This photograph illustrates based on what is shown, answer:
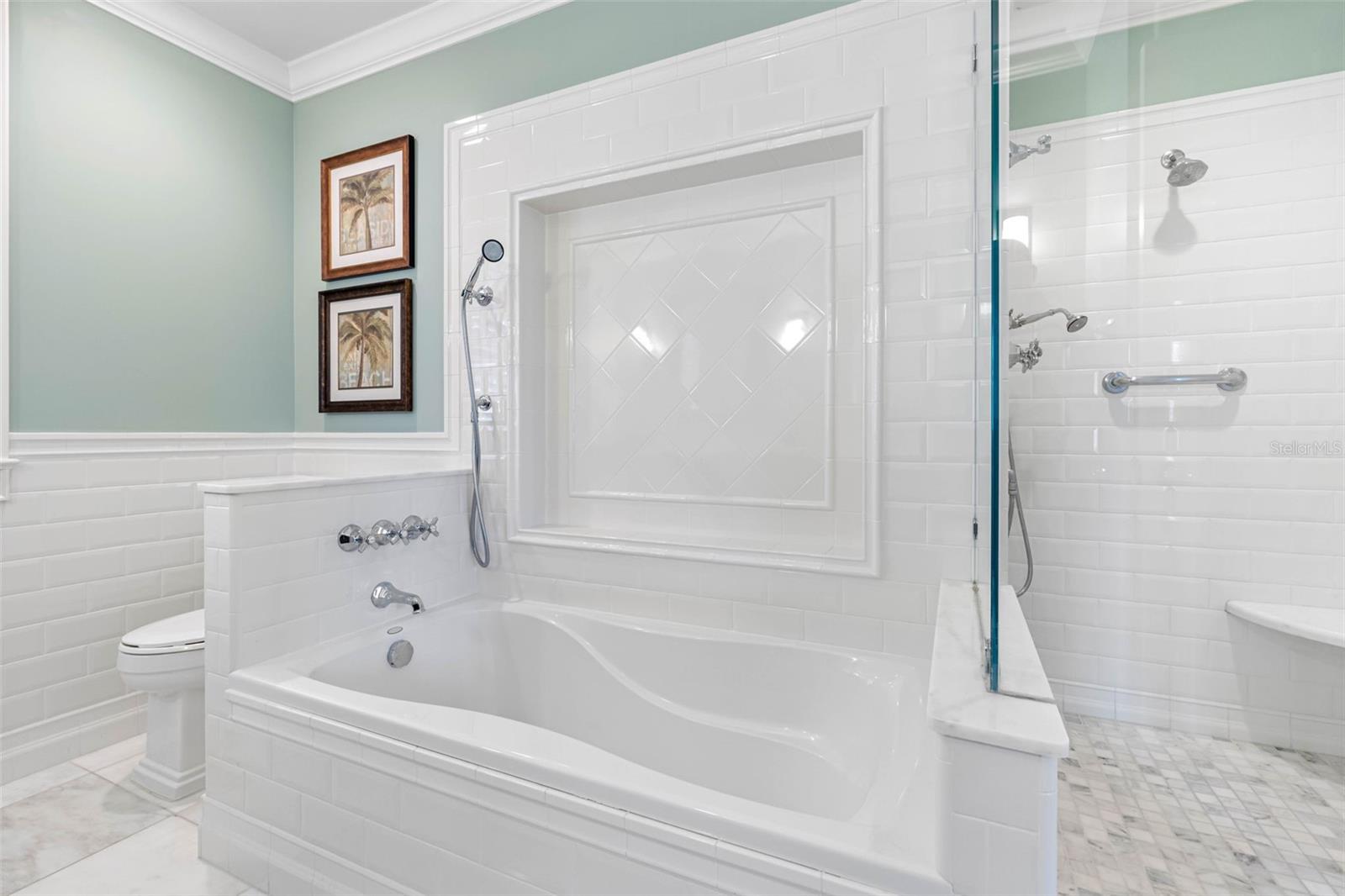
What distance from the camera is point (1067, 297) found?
146 cm

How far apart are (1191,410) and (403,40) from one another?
2988 mm

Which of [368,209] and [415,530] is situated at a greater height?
[368,209]

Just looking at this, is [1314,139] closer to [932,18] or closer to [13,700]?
[932,18]

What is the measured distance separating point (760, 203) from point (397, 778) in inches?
75.1

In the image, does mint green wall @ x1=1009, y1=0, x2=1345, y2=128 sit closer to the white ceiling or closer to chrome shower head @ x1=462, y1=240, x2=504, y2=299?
chrome shower head @ x1=462, y1=240, x2=504, y2=299

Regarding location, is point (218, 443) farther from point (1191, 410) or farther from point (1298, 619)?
point (1298, 619)

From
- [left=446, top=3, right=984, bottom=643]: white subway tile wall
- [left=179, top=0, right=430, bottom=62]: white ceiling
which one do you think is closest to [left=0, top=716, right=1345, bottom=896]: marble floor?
[left=446, top=3, right=984, bottom=643]: white subway tile wall

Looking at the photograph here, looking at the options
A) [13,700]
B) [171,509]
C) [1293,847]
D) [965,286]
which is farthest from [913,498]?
[13,700]

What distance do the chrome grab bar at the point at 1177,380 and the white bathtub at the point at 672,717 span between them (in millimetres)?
831

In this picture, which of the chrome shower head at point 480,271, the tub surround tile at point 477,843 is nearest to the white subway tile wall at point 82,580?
the tub surround tile at point 477,843

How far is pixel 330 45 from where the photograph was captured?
2.76 meters

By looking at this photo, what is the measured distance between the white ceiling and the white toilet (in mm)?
2350

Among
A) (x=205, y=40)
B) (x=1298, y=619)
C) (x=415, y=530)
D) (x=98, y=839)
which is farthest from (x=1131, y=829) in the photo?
(x=205, y=40)

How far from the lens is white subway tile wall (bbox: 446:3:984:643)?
1726 mm
